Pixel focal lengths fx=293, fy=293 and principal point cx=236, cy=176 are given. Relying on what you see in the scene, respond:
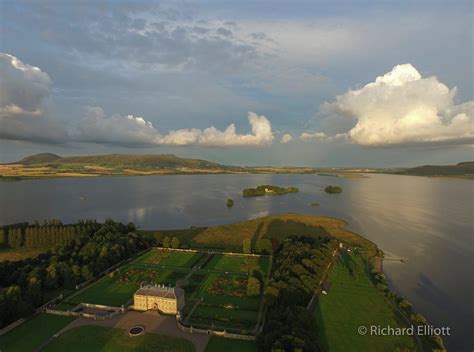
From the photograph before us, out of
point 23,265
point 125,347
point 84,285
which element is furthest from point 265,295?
point 23,265

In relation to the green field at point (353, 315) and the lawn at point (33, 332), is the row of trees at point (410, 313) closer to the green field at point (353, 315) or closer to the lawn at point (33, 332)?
the green field at point (353, 315)

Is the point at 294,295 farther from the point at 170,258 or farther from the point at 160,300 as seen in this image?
the point at 170,258

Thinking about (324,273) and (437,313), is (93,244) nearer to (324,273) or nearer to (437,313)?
(324,273)

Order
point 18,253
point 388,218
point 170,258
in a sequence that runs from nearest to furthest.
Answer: point 170,258 → point 18,253 → point 388,218

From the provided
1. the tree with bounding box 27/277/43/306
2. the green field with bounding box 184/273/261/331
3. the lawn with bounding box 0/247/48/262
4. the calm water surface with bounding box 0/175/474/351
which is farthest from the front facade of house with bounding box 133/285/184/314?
the lawn with bounding box 0/247/48/262

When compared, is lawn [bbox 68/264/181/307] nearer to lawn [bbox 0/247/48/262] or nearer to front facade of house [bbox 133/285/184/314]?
front facade of house [bbox 133/285/184/314]

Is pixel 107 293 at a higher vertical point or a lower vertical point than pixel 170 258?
lower

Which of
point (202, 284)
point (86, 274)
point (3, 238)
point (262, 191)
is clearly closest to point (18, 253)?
point (3, 238)
